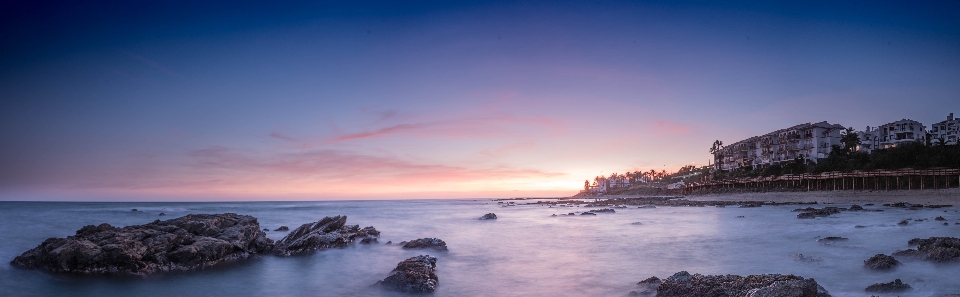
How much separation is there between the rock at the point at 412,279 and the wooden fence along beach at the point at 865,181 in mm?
54510

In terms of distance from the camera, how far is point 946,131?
7938 centimetres

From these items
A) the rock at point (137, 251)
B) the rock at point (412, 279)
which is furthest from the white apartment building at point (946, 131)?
the rock at point (137, 251)

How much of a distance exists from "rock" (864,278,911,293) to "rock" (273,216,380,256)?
1645 cm

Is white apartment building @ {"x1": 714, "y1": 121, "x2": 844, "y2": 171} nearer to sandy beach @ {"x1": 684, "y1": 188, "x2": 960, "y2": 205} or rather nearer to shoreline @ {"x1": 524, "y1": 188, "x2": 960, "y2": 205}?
shoreline @ {"x1": 524, "y1": 188, "x2": 960, "y2": 205}

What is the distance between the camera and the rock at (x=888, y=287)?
8898 millimetres

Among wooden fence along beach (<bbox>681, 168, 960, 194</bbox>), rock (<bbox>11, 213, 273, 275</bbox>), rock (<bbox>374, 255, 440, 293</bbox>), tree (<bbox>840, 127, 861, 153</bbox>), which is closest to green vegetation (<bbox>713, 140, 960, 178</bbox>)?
wooden fence along beach (<bbox>681, 168, 960, 194</bbox>)

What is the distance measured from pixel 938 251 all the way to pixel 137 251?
69.3 feet

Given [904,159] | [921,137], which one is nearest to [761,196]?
[904,159]

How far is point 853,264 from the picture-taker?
12.1 m

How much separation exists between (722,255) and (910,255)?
15.1 feet

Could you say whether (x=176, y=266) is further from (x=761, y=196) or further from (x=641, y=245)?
(x=761, y=196)

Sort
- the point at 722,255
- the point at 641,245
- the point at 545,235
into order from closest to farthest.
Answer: the point at 722,255 → the point at 641,245 → the point at 545,235

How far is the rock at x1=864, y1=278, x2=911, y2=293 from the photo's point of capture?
8.90 meters

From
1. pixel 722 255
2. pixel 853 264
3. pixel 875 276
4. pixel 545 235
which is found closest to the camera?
pixel 875 276
